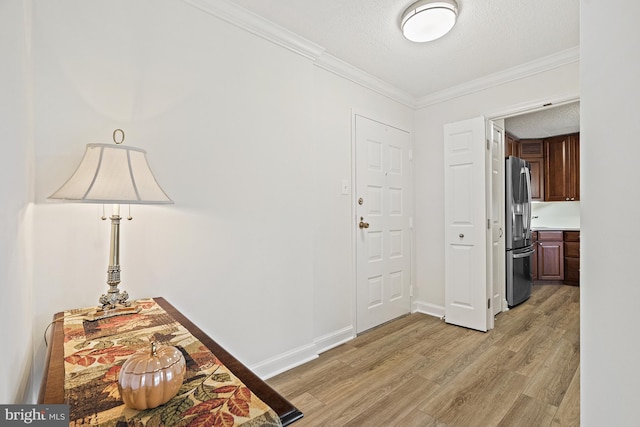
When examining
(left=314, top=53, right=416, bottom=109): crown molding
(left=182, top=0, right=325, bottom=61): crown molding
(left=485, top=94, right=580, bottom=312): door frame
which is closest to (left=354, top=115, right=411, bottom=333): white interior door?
(left=314, top=53, right=416, bottom=109): crown molding

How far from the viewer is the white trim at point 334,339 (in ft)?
8.23

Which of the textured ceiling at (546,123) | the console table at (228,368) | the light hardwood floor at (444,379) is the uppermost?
the textured ceiling at (546,123)

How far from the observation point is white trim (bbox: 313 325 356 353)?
251 cm

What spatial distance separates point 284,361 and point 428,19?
2592 mm

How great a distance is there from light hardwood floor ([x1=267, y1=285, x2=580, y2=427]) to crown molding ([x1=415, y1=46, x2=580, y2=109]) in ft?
8.13

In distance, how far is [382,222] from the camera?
10.2ft

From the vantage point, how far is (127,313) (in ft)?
4.33

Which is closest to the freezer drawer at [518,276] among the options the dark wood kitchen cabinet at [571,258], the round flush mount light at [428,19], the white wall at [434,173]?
the white wall at [434,173]

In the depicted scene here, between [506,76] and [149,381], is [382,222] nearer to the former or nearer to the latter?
[506,76]

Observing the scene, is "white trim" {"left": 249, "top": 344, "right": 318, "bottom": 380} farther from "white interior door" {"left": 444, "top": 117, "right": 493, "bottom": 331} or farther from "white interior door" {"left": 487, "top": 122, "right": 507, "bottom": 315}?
"white interior door" {"left": 487, "top": 122, "right": 507, "bottom": 315}

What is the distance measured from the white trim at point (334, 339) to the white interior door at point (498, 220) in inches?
66.6

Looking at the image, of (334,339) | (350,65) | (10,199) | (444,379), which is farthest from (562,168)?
(10,199)

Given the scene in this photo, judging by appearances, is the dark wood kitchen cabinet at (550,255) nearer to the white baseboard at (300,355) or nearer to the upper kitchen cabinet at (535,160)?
the upper kitchen cabinet at (535,160)

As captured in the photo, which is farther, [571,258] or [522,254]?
[571,258]
